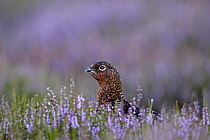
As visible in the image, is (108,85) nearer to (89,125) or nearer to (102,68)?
(102,68)

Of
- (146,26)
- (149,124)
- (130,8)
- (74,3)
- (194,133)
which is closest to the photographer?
(194,133)

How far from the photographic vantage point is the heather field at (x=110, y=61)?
127 inches

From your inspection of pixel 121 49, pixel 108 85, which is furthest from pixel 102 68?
pixel 121 49

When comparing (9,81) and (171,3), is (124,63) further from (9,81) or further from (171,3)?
(171,3)

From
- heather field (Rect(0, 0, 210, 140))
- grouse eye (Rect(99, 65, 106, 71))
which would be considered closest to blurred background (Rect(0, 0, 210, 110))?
heather field (Rect(0, 0, 210, 140))

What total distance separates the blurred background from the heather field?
14 mm

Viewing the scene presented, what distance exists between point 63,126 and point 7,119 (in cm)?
45

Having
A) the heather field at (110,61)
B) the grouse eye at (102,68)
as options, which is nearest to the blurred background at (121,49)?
the heather field at (110,61)

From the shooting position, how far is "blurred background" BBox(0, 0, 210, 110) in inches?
280

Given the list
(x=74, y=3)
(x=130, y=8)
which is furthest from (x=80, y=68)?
(x=74, y=3)

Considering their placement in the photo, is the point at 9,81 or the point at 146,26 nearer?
the point at 9,81

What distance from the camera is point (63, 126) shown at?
317 cm

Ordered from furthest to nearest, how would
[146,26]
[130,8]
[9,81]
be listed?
[130,8] < [146,26] < [9,81]

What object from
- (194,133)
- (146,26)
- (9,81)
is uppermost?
(146,26)
